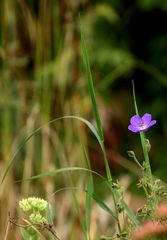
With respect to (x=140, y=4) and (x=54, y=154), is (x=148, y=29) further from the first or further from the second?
(x=54, y=154)

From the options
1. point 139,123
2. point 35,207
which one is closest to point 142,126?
point 139,123

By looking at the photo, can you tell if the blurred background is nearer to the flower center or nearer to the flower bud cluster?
the flower center

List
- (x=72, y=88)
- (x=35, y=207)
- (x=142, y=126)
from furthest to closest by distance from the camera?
(x=72, y=88)
(x=142, y=126)
(x=35, y=207)

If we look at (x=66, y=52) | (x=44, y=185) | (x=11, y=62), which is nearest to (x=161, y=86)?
(x=66, y=52)

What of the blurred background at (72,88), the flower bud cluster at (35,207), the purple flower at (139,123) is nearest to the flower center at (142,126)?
the purple flower at (139,123)

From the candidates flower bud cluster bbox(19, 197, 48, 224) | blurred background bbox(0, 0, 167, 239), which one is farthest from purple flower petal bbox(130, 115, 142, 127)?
blurred background bbox(0, 0, 167, 239)

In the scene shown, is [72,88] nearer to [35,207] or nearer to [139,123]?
[139,123]

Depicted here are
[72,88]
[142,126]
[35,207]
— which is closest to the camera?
[35,207]

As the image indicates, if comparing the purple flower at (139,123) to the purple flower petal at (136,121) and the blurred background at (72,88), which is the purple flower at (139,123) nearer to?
the purple flower petal at (136,121)
